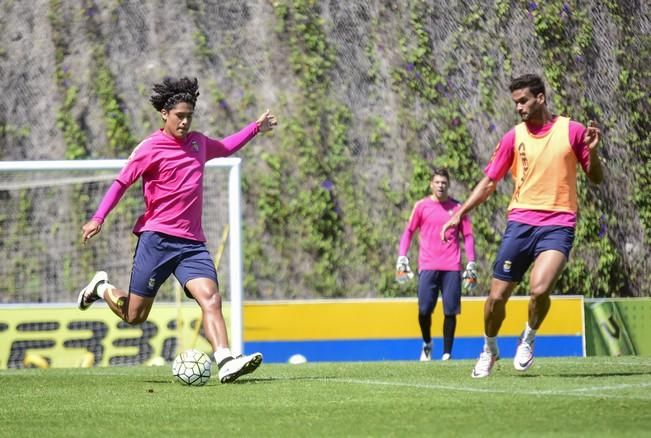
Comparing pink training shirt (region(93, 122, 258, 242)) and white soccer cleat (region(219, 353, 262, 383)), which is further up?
pink training shirt (region(93, 122, 258, 242))

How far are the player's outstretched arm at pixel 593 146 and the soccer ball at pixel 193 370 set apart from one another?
305cm

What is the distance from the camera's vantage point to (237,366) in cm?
843

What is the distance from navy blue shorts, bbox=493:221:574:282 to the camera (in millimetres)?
8297

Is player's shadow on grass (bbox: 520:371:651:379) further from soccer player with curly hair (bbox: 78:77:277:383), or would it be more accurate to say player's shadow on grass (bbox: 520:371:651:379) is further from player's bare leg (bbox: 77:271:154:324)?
player's bare leg (bbox: 77:271:154:324)

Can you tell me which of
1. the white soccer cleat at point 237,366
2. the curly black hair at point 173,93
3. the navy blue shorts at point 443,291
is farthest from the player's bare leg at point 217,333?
the navy blue shorts at point 443,291

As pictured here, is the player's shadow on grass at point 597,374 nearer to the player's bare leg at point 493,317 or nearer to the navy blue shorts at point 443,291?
the player's bare leg at point 493,317

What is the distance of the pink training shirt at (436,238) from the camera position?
44.3 feet

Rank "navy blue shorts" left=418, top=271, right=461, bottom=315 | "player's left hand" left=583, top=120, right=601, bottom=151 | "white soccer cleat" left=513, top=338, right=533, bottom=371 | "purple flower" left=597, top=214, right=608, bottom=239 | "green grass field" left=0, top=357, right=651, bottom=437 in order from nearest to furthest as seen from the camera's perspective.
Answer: "green grass field" left=0, top=357, right=651, bottom=437
"player's left hand" left=583, top=120, right=601, bottom=151
"white soccer cleat" left=513, top=338, right=533, bottom=371
"navy blue shorts" left=418, top=271, right=461, bottom=315
"purple flower" left=597, top=214, right=608, bottom=239

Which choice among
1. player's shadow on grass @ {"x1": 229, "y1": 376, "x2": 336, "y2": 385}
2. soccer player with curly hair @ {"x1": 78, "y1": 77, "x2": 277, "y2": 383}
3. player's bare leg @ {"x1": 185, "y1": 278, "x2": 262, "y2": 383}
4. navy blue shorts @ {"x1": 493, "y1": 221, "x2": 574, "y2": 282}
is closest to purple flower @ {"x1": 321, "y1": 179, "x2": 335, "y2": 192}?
player's shadow on grass @ {"x1": 229, "y1": 376, "x2": 336, "y2": 385}

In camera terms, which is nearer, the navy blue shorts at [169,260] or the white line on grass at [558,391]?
the white line on grass at [558,391]

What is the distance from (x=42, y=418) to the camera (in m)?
6.66

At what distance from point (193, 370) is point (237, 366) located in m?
0.40

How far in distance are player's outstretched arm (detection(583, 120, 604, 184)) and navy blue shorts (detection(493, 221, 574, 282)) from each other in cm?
41

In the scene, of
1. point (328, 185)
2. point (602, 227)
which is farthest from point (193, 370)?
point (602, 227)
